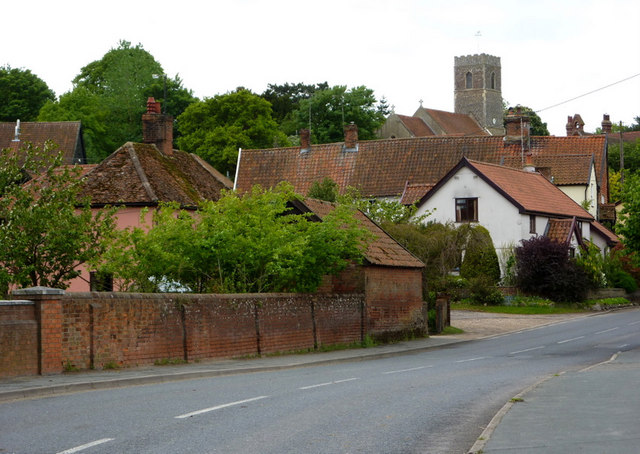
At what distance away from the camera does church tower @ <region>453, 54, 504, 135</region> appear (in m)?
147

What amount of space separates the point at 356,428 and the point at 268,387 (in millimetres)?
5235

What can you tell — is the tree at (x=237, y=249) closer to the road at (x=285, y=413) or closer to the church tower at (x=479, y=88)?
the road at (x=285, y=413)

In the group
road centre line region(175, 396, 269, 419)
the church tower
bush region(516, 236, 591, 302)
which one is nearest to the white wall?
bush region(516, 236, 591, 302)

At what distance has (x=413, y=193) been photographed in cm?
5956

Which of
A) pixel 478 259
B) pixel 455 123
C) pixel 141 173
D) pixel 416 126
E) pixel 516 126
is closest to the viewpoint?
pixel 141 173

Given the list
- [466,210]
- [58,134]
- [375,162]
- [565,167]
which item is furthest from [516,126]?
[58,134]

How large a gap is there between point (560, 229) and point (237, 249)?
35.4 metres

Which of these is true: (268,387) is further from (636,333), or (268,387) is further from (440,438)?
(636,333)

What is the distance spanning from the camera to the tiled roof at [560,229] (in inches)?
2196

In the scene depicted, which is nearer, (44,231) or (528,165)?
(44,231)

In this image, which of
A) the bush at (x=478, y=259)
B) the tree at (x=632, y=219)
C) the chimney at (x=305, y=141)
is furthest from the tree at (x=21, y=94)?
the tree at (x=632, y=219)

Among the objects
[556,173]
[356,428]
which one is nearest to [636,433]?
[356,428]

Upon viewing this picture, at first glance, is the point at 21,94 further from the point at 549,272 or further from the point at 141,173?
the point at 549,272

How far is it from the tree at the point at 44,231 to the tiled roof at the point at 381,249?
8785 millimetres
